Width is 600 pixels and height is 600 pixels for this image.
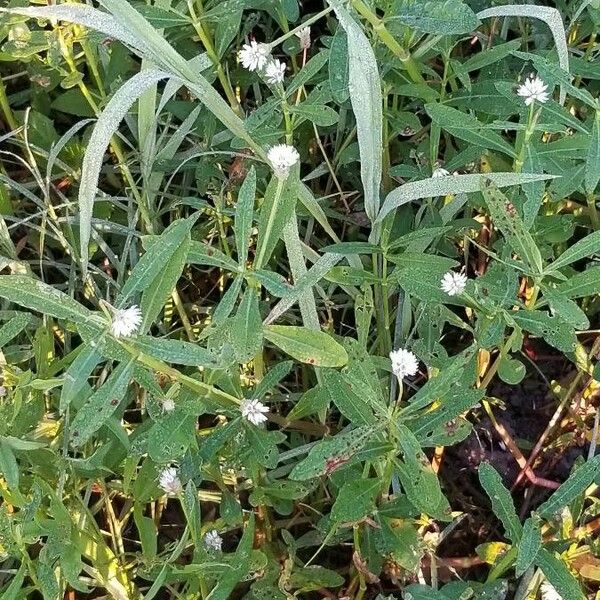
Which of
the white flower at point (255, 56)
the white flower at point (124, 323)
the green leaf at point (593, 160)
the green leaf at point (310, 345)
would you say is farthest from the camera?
the white flower at point (255, 56)

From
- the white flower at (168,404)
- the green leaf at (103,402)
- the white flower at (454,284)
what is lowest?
the white flower at (168,404)

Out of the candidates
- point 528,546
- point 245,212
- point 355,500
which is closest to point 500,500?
point 528,546

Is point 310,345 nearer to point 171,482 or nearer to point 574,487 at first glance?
point 171,482

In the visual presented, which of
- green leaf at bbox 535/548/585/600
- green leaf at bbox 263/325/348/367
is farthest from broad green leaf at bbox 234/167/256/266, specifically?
green leaf at bbox 535/548/585/600

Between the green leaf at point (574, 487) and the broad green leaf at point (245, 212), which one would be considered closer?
the broad green leaf at point (245, 212)

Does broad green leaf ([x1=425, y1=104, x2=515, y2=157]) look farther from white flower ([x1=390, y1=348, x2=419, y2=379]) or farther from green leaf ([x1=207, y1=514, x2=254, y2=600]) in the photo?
green leaf ([x1=207, y1=514, x2=254, y2=600])

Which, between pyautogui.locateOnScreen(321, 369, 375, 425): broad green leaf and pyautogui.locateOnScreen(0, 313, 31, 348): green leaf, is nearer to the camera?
pyautogui.locateOnScreen(321, 369, 375, 425): broad green leaf

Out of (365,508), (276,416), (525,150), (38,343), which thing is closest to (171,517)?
(276,416)

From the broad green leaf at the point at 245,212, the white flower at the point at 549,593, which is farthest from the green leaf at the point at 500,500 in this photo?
the broad green leaf at the point at 245,212

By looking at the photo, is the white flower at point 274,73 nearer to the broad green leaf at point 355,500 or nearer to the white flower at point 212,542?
the broad green leaf at point 355,500
